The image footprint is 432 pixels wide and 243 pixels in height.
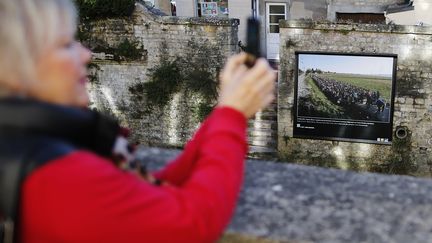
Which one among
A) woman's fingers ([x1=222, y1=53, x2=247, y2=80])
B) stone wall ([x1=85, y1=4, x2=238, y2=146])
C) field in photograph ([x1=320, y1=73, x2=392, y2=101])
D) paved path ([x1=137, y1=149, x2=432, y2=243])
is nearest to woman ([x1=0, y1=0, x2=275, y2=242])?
woman's fingers ([x1=222, y1=53, x2=247, y2=80])

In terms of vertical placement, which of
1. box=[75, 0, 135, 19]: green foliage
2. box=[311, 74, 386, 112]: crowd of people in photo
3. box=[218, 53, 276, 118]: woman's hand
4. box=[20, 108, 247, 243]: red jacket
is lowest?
box=[311, 74, 386, 112]: crowd of people in photo

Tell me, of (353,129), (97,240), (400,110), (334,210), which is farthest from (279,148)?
(97,240)

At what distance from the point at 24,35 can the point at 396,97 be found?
31.4ft

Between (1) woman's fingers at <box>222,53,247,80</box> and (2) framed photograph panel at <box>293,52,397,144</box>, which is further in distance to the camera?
(2) framed photograph panel at <box>293,52,397,144</box>

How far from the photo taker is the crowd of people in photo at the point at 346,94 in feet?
32.3

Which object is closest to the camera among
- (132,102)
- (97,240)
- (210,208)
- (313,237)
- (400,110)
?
(97,240)

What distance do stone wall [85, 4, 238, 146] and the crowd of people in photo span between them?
2.01 meters

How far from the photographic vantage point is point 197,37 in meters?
10.7

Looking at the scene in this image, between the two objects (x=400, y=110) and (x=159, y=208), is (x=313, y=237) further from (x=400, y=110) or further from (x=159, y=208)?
(x=400, y=110)

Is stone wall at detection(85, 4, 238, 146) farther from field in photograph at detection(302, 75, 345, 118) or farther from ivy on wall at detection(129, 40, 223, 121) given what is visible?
field in photograph at detection(302, 75, 345, 118)

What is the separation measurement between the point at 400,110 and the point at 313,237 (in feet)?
29.7

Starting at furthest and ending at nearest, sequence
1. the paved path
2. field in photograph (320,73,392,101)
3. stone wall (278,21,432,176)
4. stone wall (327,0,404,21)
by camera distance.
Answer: stone wall (327,0,404,21) < field in photograph (320,73,392,101) < stone wall (278,21,432,176) < the paved path

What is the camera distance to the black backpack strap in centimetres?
100

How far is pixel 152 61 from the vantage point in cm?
1104
